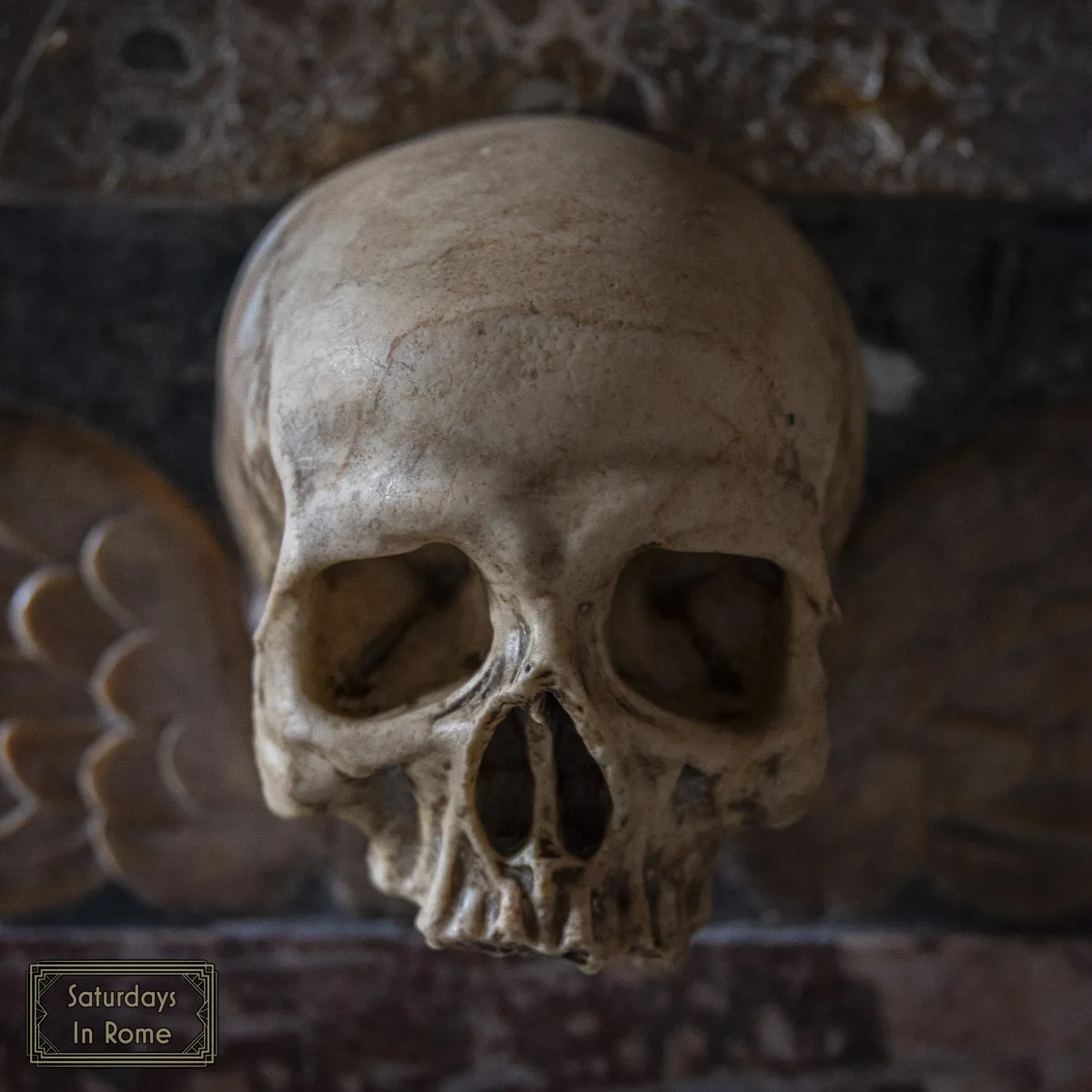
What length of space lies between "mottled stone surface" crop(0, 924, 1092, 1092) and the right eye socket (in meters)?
0.41

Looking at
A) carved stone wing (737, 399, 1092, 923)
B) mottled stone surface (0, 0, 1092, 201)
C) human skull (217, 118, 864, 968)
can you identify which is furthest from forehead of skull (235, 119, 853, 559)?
carved stone wing (737, 399, 1092, 923)

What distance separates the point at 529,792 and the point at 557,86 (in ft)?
1.81

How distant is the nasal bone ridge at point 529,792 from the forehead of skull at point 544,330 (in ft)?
0.59

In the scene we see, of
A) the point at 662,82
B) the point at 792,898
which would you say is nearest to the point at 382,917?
the point at 792,898

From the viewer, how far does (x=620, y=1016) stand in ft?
3.52

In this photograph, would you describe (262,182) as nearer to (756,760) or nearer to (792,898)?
(756,760)

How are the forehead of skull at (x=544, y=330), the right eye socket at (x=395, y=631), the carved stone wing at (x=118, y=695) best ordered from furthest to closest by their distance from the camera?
the carved stone wing at (x=118, y=695) < the right eye socket at (x=395, y=631) < the forehead of skull at (x=544, y=330)

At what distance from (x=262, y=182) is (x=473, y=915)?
1.91 ft

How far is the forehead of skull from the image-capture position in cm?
65

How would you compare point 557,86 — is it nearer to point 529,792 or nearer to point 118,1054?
point 529,792

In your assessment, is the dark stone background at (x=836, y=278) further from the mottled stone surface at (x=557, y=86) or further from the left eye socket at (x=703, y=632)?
the left eye socket at (x=703, y=632)

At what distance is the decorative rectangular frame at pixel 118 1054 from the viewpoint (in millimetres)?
1019

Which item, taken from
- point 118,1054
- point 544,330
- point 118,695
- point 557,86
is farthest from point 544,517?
point 118,1054

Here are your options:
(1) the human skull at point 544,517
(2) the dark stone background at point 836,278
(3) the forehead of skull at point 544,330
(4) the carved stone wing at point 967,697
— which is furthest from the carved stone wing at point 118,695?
(4) the carved stone wing at point 967,697
